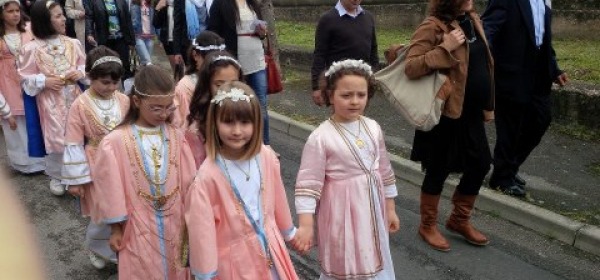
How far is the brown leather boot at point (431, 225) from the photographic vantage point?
13.1ft

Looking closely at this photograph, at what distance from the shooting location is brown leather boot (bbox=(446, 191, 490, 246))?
4.04 m

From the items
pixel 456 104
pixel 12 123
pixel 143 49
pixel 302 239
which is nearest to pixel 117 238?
pixel 302 239

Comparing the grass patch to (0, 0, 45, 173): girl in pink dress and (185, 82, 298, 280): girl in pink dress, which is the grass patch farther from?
(0, 0, 45, 173): girl in pink dress

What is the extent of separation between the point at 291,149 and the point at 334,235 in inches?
138

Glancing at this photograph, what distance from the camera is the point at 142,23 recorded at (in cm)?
973

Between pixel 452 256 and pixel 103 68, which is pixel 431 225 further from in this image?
pixel 103 68

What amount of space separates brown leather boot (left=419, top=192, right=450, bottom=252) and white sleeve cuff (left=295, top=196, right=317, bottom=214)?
4.55 feet

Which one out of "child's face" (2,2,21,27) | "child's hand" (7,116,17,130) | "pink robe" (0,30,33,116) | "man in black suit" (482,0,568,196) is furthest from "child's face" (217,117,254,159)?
"pink robe" (0,30,33,116)

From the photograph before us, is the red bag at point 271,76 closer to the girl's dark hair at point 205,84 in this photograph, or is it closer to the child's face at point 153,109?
the girl's dark hair at point 205,84

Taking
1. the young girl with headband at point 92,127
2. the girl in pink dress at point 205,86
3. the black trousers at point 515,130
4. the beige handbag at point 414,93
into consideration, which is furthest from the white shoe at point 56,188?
the black trousers at point 515,130

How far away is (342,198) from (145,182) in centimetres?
97

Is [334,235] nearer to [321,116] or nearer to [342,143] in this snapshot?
[342,143]

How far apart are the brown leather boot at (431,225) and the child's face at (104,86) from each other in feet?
7.07

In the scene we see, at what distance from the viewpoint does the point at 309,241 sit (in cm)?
285
